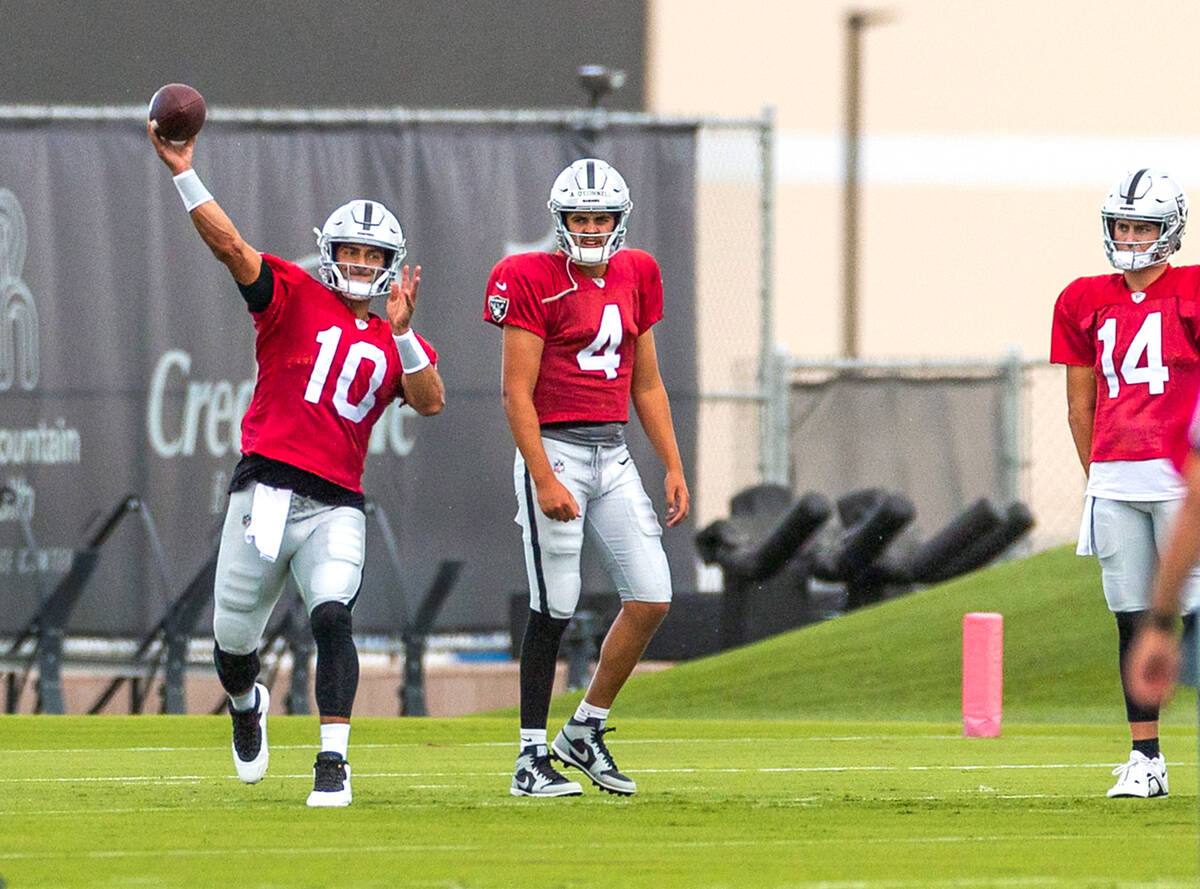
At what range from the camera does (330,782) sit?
6770mm

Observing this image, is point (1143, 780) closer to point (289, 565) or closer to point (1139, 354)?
point (1139, 354)

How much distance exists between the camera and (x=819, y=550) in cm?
1512

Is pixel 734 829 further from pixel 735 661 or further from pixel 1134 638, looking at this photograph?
pixel 735 661

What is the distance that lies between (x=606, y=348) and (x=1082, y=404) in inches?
63.1

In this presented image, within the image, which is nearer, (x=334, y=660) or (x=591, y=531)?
(x=334, y=660)

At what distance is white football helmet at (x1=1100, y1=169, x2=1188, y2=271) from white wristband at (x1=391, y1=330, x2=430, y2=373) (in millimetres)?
2228

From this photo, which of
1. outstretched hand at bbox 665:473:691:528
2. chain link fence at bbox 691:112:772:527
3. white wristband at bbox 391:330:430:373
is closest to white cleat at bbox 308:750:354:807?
white wristband at bbox 391:330:430:373

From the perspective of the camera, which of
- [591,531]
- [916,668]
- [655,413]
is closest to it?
[591,531]

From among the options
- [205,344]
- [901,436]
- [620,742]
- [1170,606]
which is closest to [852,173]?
[901,436]

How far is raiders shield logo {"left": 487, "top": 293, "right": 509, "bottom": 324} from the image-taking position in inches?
280

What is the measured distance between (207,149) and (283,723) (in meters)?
4.81

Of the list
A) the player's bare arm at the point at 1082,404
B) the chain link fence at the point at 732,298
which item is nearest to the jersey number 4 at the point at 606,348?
the player's bare arm at the point at 1082,404

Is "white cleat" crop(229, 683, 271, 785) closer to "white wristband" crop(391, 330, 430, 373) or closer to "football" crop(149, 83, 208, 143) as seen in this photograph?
"white wristband" crop(391, 330, 430, 373)

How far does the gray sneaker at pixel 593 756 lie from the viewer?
23.7ft
